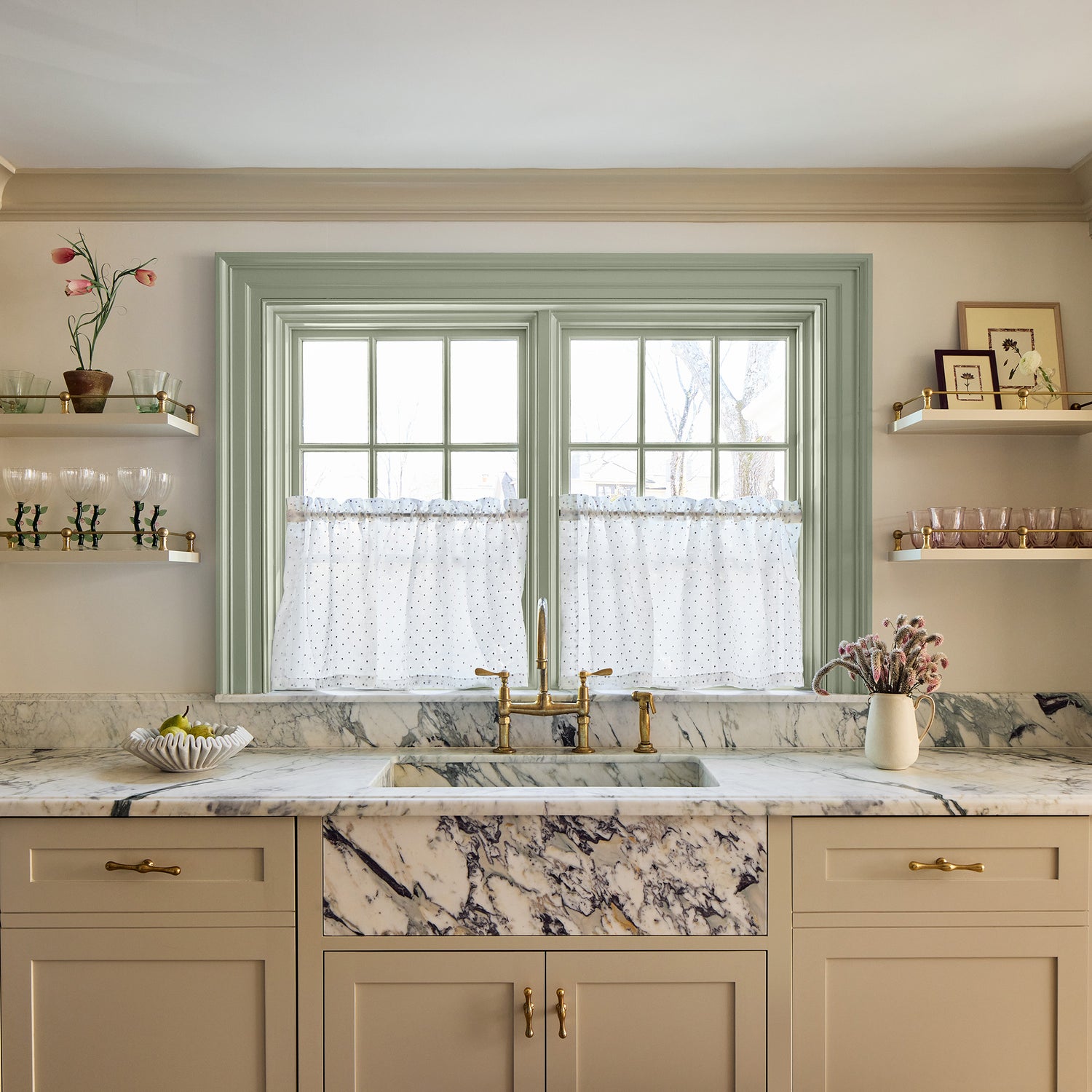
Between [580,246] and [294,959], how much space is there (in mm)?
1929

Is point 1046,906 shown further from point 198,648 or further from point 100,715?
point 100,715

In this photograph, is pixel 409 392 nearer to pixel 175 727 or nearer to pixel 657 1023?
pixel 175 727

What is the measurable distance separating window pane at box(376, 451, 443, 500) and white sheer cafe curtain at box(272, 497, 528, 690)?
9cm

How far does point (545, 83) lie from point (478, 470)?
3.37 feet

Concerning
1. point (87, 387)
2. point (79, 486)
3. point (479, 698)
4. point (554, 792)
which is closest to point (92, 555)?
point (79, 486)

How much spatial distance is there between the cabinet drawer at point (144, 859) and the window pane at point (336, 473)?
40.7 inches

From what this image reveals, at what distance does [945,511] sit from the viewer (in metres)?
2.22

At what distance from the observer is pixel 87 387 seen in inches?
88.3

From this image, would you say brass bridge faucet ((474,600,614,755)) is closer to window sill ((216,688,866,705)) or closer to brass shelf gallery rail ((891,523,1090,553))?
window sill ((216,688,866,705))

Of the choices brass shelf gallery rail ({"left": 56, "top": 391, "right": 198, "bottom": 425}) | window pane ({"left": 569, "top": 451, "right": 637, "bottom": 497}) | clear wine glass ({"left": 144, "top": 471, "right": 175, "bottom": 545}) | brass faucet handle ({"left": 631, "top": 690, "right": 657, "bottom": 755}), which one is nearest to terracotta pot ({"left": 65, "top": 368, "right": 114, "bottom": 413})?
brass shelf gallery rail ({"left": 56, "top": 391, "right": 198, "bottom": 425})

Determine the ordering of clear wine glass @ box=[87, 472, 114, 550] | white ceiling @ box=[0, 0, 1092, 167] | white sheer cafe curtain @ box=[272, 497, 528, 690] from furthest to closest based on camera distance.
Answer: white sheer cafe curtain @ box=[272, 497, 528, 690] < clear wine glass @ box=[87, 472, 114, 550] < white ceiling @ box=[0, 0, 1092, 167]

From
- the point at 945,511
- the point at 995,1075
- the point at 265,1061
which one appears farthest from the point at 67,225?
the point at 995,1075

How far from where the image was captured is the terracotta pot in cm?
224

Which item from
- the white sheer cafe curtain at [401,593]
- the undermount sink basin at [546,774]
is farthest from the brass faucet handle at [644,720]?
the white sheer cafe curtain at [401,593]
